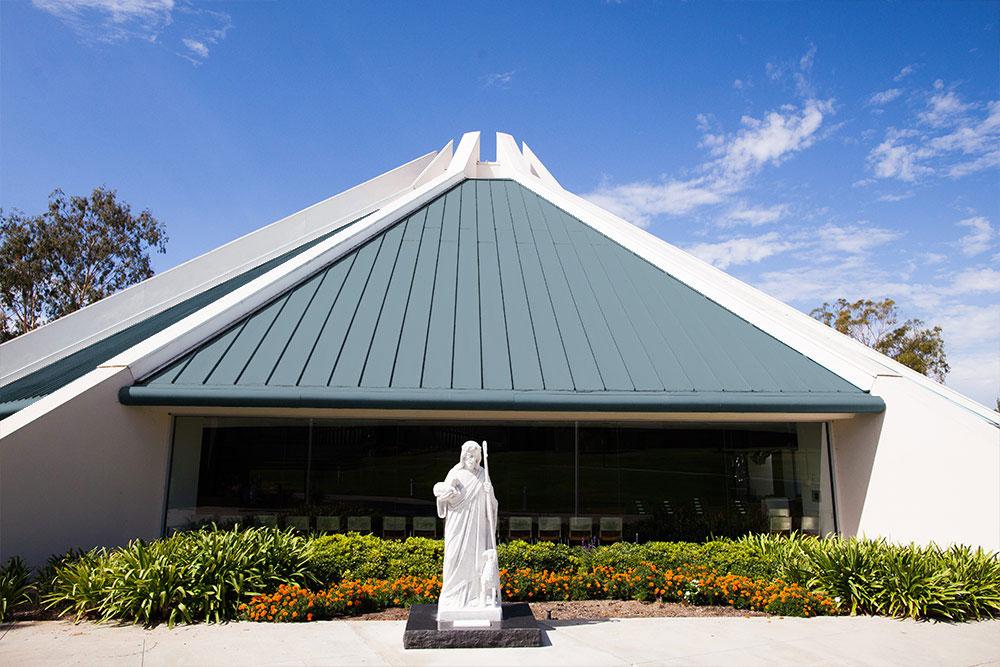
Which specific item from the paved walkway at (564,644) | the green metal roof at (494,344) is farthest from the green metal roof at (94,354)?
the paved walkway at (564,644)

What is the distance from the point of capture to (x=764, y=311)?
12.5 m

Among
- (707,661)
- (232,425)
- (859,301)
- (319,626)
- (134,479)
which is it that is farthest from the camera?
(859,301)

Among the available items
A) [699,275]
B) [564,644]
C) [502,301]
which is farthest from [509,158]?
[564,644]

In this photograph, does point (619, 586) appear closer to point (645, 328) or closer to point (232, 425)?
point (645, 328)

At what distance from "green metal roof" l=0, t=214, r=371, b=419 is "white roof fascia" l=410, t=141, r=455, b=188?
7.05 meters

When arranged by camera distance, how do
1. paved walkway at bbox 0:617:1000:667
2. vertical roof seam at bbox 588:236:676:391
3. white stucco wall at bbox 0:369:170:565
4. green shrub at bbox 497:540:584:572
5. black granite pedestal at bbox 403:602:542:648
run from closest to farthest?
paved walkway at bbox 0:617:1000:667
black granite pedestal at bbox 403:602:542:648
white stucco wall at bbox 0:369:170:565
green shrub at bbox 497:540:584:572
vertical roof seam at bbox 588:236:676:391

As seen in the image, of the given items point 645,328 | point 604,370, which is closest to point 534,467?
point 604,370

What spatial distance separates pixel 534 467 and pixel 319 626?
464cm

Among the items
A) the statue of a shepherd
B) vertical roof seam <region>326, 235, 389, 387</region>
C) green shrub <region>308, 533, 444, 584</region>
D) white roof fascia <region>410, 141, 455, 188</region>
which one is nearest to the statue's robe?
the statue of a shepherd

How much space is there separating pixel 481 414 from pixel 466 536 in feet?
13.4

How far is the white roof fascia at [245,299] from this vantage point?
9.77 m

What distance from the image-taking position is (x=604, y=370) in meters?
10.4

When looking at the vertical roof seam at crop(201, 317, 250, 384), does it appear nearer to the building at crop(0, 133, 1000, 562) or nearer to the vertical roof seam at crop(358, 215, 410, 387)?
the building at crop(0, 133, 1000, 562)

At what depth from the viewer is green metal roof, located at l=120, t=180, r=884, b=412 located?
9.61 m
